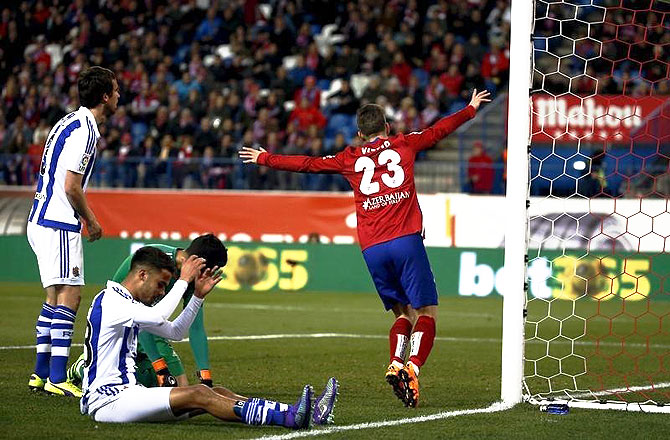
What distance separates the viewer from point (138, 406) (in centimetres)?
666

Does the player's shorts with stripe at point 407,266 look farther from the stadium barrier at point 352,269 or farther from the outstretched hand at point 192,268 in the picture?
the stadium barrier at point 352,269

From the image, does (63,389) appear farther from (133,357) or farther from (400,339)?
(400,339)

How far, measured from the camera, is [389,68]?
2475 cm

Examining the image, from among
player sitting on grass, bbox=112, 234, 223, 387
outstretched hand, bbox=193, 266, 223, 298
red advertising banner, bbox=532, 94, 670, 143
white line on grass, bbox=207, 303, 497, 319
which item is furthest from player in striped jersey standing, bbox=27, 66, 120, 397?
red advertising banner, bbox=532, 94, 670, 143

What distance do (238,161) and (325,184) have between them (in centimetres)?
164

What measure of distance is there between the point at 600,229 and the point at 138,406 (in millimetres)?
13295

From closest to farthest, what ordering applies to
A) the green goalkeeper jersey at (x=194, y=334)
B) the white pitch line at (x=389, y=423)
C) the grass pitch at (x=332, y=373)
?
the white pitch line at (x=389, y=423), the grass pitch at (x=332, y=373), the green goalkeeper jersey at (x=194, y=334)

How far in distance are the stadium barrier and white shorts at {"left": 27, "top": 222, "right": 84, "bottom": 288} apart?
9759 millimetres

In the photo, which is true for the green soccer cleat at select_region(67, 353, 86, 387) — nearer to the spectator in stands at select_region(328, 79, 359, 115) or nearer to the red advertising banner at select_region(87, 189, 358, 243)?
the red advertising banner at select_region(87, 189, 358, 243)

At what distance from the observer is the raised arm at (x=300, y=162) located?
8.62m

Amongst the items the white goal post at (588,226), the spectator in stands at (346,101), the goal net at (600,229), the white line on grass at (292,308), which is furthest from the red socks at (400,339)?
the spectator in stands at (346,101)

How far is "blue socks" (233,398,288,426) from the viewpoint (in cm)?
665

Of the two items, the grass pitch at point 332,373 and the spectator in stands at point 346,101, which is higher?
the spectator in stands at point 346,101

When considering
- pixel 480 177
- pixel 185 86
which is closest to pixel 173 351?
pixel 480 177
